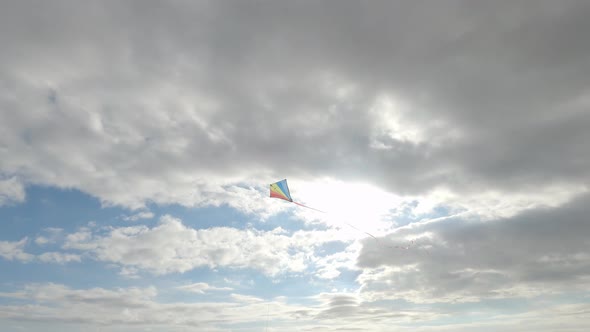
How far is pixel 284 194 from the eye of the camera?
567 feet
